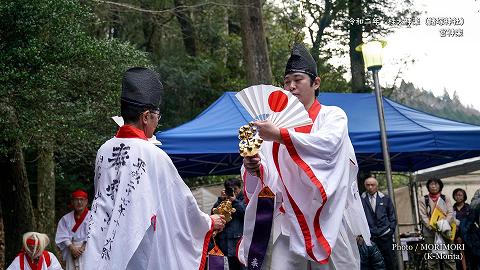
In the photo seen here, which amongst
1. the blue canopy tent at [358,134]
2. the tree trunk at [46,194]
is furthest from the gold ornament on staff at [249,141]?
the tree trunk at [46,194]

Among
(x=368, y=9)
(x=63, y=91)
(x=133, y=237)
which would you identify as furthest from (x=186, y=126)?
(x=368, y=9)

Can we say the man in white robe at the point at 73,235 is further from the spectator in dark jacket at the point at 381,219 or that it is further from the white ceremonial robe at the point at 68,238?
the spectator in dark jacket at the point at 381,219

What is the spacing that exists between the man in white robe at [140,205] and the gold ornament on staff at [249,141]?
54 cm

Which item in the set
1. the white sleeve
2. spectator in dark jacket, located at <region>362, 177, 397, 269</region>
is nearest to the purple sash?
the white sleeve

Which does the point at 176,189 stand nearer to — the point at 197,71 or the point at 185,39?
the point at 197,71

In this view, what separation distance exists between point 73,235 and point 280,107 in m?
7.34

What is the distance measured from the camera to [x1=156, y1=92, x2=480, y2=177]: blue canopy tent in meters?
9.48

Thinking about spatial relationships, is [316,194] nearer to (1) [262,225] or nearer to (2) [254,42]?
(1) [262,225]

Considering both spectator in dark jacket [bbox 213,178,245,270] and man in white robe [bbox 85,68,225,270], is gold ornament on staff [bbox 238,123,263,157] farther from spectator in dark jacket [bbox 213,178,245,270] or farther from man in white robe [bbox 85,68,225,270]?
spectator in dark jacket [bbox 213,178,245,270]

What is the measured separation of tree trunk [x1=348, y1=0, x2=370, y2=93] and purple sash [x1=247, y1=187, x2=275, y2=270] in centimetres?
1205

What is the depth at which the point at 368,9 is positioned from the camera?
16.4 metres

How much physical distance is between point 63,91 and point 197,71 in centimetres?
955

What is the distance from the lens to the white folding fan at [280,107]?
482 cm

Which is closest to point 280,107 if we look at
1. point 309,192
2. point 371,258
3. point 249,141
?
point 249,141
